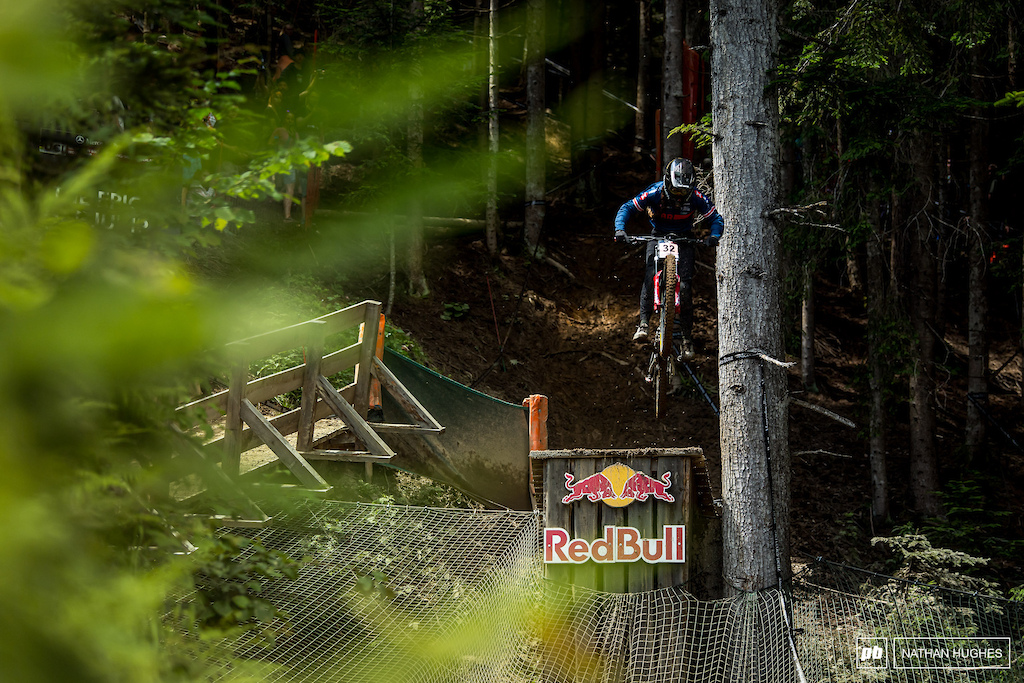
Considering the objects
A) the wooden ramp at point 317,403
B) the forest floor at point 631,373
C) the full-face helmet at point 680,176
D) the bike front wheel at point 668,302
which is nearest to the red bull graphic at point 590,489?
the wooden ramp at point 317,403

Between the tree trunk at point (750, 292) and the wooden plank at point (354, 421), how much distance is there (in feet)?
8.87

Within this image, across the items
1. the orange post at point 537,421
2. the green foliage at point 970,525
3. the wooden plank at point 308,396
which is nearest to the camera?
Result: the wooden plank at point 308,396

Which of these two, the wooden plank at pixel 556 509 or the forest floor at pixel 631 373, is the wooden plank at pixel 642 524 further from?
the forest floor at pixel 631 373

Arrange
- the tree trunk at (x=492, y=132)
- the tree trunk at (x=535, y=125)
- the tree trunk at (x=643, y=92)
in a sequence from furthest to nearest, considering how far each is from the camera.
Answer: the tree trunk at (x=643, y=92), the tree trunk at (x=535, y=125), the tree trunk at (x=492, y=132)

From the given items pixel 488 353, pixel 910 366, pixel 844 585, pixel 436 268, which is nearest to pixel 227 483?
pixel 844 585

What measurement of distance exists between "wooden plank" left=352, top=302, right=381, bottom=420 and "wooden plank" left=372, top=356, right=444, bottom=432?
0.07 meters

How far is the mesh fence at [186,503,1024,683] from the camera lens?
525 cm

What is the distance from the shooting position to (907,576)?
27.2 ft

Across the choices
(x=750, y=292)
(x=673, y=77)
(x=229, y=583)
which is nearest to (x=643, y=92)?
(x=673, y=77)

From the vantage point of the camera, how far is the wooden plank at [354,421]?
644 centimetres

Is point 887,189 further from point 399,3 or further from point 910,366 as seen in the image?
point 399,3

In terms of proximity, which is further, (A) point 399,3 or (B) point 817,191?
(B) point 817,191

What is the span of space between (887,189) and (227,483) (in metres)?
10.1

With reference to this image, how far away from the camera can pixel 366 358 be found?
7.59 m
